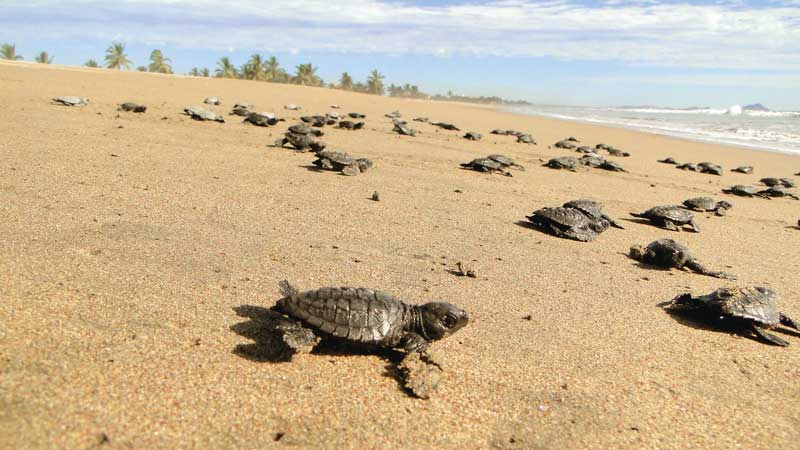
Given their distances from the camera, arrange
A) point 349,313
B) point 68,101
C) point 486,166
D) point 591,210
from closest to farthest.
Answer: point 349,313, point 591,210, point 486,166, point 68,101

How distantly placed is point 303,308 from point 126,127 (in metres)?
11.4

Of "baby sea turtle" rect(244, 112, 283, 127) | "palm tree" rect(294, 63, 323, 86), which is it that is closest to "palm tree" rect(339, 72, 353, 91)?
"palm tree" rect(294, 63, 323, 86)

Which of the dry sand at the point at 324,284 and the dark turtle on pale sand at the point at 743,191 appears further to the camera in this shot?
the dark turtle on pale sand at the point at 743,191

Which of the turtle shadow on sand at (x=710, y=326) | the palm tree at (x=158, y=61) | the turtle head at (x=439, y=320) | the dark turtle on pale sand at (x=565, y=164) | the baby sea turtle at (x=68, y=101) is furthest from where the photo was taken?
the palm tree at (x=158, y=61)

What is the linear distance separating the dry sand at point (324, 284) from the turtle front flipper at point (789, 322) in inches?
5.4

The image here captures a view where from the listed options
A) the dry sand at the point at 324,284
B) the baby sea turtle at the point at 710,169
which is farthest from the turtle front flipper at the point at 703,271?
the baby sea turtle at the point at 710,169

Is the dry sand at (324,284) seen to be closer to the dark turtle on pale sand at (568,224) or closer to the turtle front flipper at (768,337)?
the turtle front flipper at (768,337)

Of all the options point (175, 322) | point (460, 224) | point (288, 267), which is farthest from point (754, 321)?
point (175, 322)

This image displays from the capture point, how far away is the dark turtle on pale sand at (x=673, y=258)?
23.0ft

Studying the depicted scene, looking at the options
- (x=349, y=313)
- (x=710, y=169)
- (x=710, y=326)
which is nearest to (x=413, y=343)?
(x=349, y=313)

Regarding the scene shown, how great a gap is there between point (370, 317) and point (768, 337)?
4042 millimetres

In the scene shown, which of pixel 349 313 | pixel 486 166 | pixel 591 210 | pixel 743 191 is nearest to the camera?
pixel 349 313

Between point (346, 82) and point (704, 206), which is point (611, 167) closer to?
point (704, 206)

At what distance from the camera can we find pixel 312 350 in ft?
13.6
